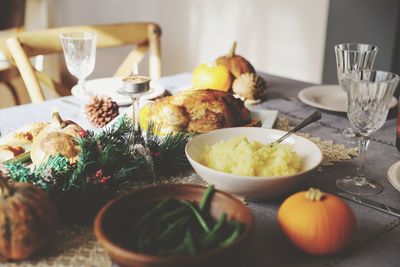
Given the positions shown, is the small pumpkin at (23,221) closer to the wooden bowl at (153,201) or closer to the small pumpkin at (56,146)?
the wooden bowl at (153,201)

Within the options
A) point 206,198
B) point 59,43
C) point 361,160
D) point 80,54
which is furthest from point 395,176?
point 59,43

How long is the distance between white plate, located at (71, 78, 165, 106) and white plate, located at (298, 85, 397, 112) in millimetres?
393

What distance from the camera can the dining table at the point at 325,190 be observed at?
1.98ft

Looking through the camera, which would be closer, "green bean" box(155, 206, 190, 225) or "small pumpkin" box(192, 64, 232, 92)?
"green bean" box(155, 206, 190, 225)

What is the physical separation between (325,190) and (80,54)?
0.73m

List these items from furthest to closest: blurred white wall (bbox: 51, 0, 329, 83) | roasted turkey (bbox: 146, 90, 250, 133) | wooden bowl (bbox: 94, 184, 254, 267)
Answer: blurred white wall (bbox: 51, 0, 329, 83)
roasted turkey (bbox: 146, 90, 250, 133)
wooden bowl (bbox: 94, 184, 254, 267)

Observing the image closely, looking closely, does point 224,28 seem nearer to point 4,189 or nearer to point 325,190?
point 325,190

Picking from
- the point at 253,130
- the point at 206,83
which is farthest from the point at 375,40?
the point at 253,130

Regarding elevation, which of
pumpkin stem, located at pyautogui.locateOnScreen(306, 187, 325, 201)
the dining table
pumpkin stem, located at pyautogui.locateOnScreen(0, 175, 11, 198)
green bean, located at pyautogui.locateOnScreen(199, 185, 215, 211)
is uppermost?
pumpkin stem, located at pyautogui.locateOnScreen(0, 175, 11, 198)

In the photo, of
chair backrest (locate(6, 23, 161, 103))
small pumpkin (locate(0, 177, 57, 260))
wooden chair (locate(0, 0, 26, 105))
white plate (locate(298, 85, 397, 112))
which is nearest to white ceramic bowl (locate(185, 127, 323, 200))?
small pumpkin (locate(0, 177, 57, 260))

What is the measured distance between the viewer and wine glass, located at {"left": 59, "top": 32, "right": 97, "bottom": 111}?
1195 mm

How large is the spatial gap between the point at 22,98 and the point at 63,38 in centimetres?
175

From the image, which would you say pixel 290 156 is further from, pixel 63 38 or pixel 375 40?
pixel 375 40

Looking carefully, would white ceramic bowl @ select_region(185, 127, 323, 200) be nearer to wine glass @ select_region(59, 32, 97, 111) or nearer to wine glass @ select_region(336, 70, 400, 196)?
wine glass @ select_region(336, 70, 400, 196)
